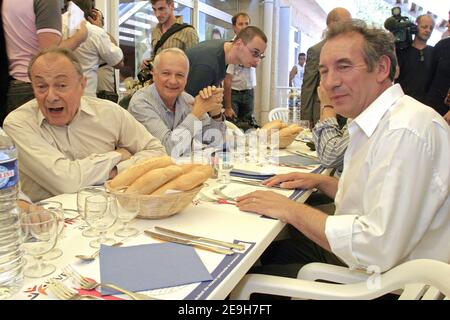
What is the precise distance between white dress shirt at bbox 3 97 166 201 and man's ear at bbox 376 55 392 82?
104cm

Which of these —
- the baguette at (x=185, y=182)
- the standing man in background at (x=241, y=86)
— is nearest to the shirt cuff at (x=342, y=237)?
the baguette at (x=185, y=182)

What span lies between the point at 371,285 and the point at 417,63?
3.68 meters

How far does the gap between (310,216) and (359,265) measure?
0.19 meters

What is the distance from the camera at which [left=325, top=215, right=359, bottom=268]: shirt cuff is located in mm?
1115

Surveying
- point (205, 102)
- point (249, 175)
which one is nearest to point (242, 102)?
point (205, 102)

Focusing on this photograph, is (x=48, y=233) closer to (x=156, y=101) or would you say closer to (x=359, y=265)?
(x=359, y=265)

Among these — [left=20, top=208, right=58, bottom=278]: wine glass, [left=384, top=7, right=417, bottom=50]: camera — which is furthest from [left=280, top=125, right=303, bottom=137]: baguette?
[left=384, top=7, right=417, bottom=50]: camera

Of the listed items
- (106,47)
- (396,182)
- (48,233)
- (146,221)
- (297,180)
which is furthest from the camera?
(106,47)

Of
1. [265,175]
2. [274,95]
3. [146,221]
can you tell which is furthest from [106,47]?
[274,95]

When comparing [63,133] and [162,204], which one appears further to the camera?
[63,133]

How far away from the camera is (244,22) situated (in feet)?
16.2

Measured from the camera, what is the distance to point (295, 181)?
64.6 inches

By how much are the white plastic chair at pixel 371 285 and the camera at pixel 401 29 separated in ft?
11.6

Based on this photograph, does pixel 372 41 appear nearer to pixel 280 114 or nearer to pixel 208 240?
pixel 208 240
